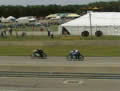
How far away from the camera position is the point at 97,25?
45.1 m

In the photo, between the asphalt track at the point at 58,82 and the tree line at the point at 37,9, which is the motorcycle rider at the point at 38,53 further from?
the tree line at the point at 37,9

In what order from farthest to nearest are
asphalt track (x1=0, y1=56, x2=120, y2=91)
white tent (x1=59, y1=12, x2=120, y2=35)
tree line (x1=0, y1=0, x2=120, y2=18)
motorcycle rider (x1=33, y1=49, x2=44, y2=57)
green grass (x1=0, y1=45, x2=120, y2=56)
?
tree line (x1=0, y1=0, x2=120, y2=18)
white tent (x1=59, y1=12, x2=120, y2=35)
green grass (x1=0, y1=45, x2=120, y2=56)
motorcycle rider (x1=33, y1=49, x2=44, y2=57)
asphalt track (x1=0, y1=56, x2=120, y2=91)

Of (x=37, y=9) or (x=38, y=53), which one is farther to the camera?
(x=37, y=9)

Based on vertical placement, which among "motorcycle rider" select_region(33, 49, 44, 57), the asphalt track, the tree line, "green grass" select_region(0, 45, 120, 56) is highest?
the tree line

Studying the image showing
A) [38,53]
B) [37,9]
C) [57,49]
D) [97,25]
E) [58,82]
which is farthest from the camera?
[37,9]

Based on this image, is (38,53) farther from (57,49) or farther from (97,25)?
(97,25)

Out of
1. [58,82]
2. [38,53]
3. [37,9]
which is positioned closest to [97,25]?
[38,53]

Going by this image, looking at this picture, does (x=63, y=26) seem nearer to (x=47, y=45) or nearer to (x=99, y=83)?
(x=47, y=45)

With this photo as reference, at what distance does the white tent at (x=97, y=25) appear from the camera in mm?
44425

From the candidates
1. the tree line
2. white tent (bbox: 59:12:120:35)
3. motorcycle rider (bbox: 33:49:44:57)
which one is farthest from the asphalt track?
the tree line

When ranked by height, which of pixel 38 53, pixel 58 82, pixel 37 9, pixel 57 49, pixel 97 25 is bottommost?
pixel 57 49

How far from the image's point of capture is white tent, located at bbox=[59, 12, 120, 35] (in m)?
44.4

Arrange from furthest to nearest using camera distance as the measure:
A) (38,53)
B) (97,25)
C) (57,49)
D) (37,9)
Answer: (37,9) < (97,25) < (57,49) < (38,53)

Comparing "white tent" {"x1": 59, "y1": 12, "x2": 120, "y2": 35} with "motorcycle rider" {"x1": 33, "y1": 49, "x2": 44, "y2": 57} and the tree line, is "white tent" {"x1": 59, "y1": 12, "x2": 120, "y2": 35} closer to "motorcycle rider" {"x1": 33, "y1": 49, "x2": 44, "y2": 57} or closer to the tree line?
"motorcycle rider" {"x1": 33, "y1": 49, "x2": 44, "y2": 57}
